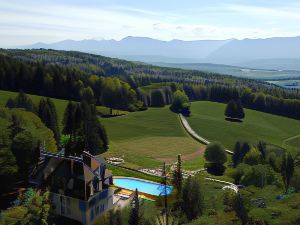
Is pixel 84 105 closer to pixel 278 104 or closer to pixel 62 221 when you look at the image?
pixel 62 221

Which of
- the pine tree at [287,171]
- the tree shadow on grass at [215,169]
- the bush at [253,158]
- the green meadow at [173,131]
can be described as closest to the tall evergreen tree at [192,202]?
the pine tree at [287,171]

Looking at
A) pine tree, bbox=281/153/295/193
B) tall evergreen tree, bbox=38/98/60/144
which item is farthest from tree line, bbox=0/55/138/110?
pine tree, bbox=281/153/295/193

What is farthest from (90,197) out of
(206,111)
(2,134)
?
(206,111)

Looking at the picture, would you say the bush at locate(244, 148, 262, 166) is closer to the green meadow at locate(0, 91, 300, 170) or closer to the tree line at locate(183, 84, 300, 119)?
the green meadow at locate(0, 91, 300, 170)

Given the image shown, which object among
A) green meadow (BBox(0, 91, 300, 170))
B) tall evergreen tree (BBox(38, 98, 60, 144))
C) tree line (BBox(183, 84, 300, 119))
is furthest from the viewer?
tree line (BBox(183, 84, 300, 119))

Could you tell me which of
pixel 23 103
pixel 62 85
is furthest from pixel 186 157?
pixel 62 85
